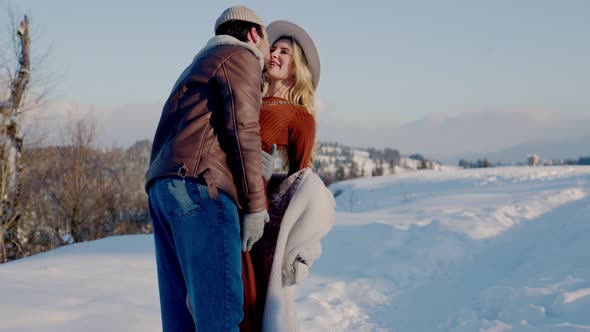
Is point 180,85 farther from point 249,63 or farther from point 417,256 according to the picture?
point 417,256

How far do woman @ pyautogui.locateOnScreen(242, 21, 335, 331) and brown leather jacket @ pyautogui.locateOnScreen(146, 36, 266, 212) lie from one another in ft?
1.45

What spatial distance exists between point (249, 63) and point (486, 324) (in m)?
2.64

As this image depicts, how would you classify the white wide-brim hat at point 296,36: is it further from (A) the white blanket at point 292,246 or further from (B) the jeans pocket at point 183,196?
(B) the jeans pocket at point 183,196

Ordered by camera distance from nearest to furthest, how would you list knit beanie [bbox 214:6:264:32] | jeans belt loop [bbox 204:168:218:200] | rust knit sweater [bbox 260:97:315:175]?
1. jeans belt loop [bbox 204:168:218:200]
2. knit beanie [bbox 214:6:264:32]
3. rust knit sweater [bbox 260:97:315:175]

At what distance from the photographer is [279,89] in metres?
2.80

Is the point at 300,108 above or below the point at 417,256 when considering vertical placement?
above

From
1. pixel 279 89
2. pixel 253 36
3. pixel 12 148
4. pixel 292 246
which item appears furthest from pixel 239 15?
pixel 12 148

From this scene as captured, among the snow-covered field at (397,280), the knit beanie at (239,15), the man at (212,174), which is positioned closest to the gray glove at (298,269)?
the man at (212,174)

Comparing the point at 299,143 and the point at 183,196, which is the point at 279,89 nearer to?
the point at 299,143

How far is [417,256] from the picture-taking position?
5711 mm

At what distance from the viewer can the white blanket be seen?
248cm

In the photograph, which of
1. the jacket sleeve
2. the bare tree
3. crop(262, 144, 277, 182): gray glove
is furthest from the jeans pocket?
the bare tree

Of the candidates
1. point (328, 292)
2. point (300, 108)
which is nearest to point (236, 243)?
point (300, 108)

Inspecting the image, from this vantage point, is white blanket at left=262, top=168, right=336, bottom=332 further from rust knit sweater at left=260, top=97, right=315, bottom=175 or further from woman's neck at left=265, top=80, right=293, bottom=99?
woman's neck at left=265, top=80, right=293, bottom=99
